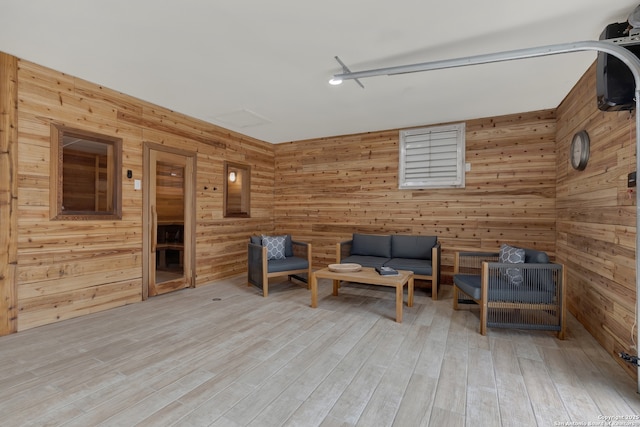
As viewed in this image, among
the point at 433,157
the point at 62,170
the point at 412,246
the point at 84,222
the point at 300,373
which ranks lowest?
the point at 300,373

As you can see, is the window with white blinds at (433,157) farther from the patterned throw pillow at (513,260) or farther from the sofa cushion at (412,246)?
the patterned throw pillow at (513,260)

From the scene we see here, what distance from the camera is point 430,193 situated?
206 inches

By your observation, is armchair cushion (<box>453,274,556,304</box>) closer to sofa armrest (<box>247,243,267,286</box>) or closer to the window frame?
sofa armrest (<box>247,243,267,286</box>)

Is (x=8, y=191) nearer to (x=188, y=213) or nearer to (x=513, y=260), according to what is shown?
(x=188, y=213)

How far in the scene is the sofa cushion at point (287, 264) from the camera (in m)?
4.51

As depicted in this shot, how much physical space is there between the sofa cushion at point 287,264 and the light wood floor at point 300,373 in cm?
95

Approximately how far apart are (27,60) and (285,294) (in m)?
3.88

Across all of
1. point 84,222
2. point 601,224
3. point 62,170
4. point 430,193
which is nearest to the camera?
point 601,224

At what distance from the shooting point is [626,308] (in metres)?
2.44

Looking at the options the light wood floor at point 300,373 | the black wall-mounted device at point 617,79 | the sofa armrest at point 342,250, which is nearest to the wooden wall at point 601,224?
the black wall-mounted device at point 617,79

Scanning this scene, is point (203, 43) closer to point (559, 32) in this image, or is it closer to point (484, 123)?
point (559, 32)

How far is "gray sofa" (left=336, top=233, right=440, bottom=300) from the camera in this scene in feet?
14.9

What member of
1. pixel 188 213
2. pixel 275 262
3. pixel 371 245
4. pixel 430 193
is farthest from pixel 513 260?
pixel 188 213

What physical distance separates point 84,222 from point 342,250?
11.3 feet
